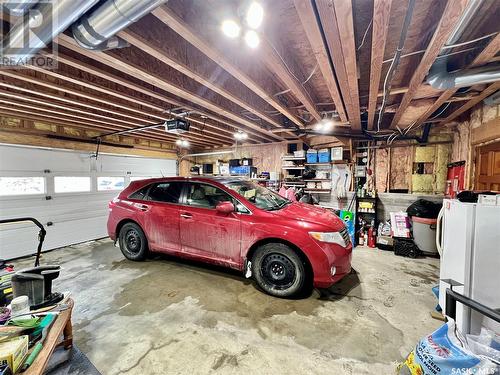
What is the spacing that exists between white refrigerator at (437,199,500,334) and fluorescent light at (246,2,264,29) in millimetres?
2118

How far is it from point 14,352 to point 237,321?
161cm

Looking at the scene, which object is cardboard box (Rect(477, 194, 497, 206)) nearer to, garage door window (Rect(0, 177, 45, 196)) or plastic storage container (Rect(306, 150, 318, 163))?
plastic storage container (Rect(306, 150, 318, 163))

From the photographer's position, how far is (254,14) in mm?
1266

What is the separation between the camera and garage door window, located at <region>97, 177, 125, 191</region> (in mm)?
5512

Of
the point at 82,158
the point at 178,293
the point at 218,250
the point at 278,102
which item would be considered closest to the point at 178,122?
the point at 278,102

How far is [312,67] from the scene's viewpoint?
239 centimetres

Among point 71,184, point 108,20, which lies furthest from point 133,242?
point 108,20

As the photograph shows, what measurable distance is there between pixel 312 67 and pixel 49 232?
19.6ft

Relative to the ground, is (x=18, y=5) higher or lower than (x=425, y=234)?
higher

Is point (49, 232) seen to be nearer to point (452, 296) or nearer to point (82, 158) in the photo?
point (82, 158)

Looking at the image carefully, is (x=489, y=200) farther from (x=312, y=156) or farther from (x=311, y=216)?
(x=312, y=156)

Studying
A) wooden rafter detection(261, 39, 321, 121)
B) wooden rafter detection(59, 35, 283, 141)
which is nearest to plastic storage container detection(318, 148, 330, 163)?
wooden rafter detection(261, 39, 321, 121)

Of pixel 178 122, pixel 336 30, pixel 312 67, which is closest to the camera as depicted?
pixel 336 30

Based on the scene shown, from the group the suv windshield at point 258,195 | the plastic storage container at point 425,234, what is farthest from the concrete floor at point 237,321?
the suv windshield at point 258,195
